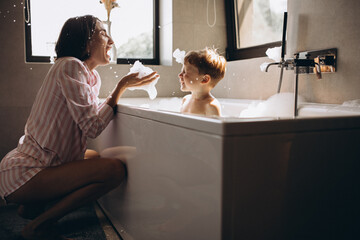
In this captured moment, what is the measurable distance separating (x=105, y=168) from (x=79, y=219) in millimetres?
565

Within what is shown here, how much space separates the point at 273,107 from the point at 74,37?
1147mm

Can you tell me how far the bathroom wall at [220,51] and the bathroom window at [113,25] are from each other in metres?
0.11

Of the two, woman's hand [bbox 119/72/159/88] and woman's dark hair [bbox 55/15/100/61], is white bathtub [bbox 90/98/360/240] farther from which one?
woman's dark hair [bbox 55/15/100/61]

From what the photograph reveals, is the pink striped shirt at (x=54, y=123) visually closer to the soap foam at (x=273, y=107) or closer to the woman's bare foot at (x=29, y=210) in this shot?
the woman's bare foot at (x=29, y=210)

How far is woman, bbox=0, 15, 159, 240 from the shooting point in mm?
1231

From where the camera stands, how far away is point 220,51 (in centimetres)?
288

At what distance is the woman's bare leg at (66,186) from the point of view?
1230 mm

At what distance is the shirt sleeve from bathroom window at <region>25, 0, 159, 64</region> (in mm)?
1273

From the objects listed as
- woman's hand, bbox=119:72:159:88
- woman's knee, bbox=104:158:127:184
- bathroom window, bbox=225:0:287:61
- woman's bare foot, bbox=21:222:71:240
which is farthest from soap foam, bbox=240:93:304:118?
woman's bare foot, bbox=21:222:71:240

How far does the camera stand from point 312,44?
1.69 meters

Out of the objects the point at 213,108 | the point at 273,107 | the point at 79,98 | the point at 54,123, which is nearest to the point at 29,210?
the point at 54,123

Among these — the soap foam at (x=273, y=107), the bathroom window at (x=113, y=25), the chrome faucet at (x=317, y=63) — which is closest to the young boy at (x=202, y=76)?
the soap foam at (x=273, y=107)

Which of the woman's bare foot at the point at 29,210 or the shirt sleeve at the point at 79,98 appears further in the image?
the woman's bare foot at the point at 29,210

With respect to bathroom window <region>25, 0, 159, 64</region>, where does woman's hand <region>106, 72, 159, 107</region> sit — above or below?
below
